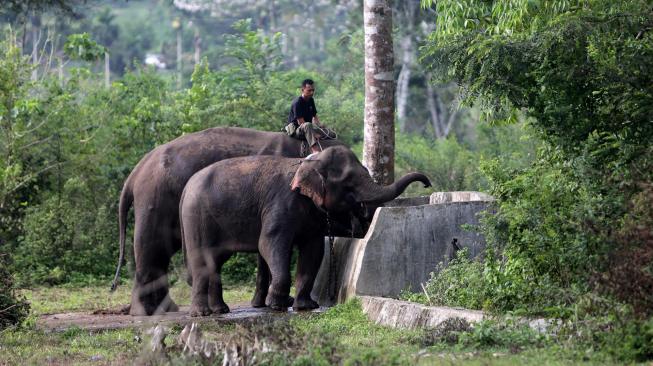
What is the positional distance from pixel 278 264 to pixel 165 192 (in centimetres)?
245

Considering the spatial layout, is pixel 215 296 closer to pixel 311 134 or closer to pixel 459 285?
pixel 311 134

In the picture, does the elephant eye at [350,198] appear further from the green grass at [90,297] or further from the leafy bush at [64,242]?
the leafy bush at [64,242]

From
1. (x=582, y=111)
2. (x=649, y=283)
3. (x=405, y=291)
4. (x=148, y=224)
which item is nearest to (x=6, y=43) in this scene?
(x=148, y=224)

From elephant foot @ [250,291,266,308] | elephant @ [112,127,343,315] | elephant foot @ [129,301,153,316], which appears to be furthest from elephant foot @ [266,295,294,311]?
elephant foot @ [129,301,153,316]

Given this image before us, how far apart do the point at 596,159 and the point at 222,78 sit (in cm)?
1643

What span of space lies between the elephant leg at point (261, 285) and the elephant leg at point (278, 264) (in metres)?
0.92

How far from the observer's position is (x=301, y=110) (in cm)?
1712

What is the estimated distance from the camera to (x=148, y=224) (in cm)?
1678

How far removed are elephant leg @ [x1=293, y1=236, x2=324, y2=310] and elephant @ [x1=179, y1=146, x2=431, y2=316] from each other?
12 mm

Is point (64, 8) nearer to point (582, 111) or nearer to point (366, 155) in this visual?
point (366, 155)

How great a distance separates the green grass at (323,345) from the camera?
968cm

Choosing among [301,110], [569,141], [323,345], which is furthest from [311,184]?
[323,345]

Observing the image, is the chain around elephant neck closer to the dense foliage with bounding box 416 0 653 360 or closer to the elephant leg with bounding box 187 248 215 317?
the elephant leg with bounding box 187 248 215 317

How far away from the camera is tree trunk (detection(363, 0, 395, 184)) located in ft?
55.3
